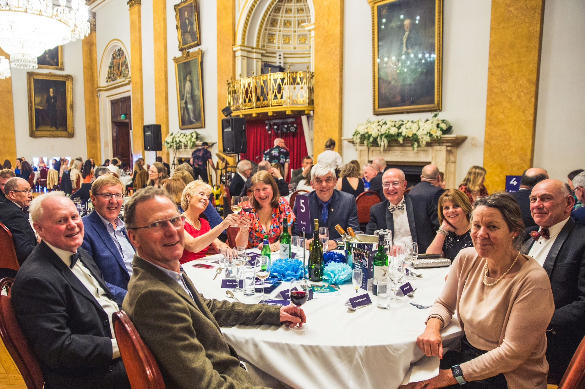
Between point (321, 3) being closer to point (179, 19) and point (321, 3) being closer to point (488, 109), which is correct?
point (488, 109)

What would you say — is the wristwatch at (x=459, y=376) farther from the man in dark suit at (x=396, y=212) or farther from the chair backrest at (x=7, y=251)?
the chair backrest at (x=7, y=251)

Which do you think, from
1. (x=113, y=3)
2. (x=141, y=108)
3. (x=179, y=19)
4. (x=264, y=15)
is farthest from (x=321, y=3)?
(x=113, y=3)

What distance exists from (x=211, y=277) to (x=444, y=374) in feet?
4.66

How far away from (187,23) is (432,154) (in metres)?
8.84

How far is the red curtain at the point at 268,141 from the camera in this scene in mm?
9805

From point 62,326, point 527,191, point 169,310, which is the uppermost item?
point 527,191

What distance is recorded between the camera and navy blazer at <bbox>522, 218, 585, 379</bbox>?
6.36 ft

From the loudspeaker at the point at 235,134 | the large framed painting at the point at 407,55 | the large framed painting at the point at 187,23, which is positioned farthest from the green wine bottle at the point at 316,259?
the large framed painting at the point at 187,23

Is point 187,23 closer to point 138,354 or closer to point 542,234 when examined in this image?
point 542,234

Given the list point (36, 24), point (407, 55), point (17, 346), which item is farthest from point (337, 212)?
point (36, 24)

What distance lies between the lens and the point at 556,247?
2102mm

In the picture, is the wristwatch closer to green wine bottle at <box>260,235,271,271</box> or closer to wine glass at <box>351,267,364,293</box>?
wine glass at <box>351,267,364,293</box>

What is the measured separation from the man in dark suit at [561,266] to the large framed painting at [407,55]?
15.5 feet

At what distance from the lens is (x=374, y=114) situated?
7559mm
